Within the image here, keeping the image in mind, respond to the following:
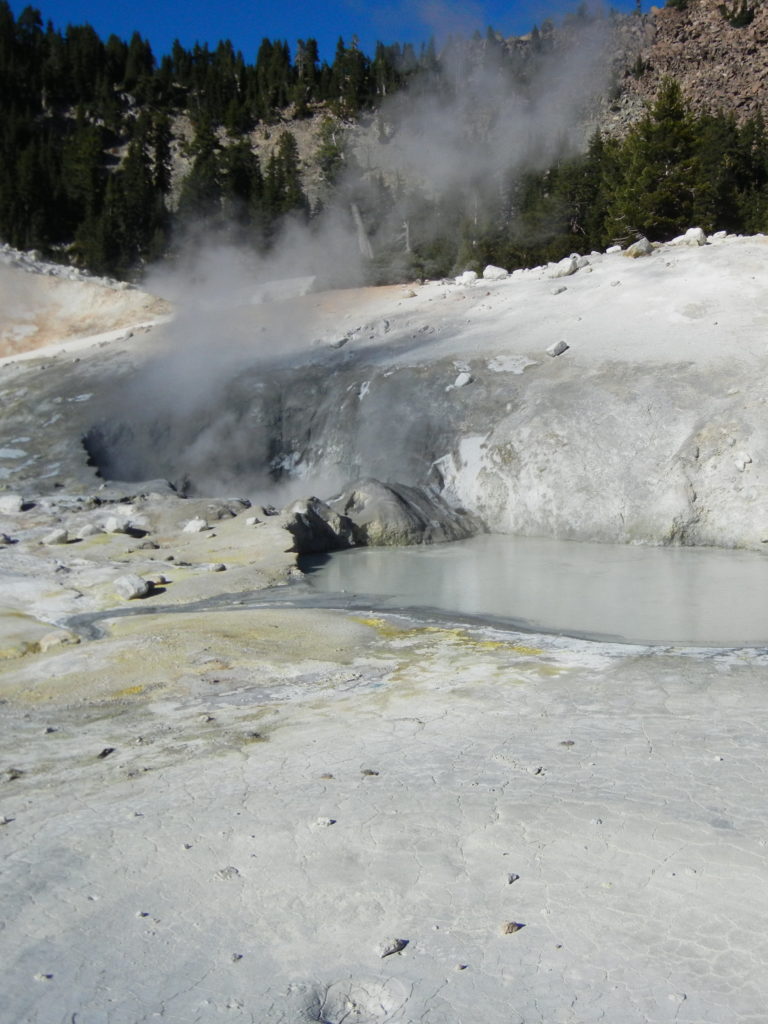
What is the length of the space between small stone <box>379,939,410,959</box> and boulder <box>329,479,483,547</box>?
17.2 feet

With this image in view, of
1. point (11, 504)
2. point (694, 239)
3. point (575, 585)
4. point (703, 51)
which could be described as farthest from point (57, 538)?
point (703, 51)

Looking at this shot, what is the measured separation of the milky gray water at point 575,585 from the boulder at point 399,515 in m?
0.14

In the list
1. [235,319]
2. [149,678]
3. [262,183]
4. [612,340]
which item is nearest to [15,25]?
[262,183]

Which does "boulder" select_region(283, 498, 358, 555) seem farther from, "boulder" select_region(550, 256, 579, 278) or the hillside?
the hillside

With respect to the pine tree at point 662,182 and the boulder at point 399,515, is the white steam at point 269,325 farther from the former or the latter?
the pine tree at point 662,182

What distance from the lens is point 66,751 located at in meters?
2.75

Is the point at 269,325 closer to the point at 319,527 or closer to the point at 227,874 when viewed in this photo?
the point at 319,527

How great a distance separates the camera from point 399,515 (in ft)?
23.0

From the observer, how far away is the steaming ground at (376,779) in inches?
64.1

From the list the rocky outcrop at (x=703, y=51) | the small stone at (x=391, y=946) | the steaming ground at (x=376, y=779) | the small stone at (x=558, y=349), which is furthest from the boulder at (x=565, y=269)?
the rocky outcrop at (x=703, y=51)

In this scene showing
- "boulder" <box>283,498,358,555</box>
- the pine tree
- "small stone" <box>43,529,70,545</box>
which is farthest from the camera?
the pine tree

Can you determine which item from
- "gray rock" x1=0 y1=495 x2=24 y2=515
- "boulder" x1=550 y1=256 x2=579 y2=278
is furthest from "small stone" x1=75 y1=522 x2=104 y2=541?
"boulder" x1=550 y1=256 x2=579 y2=278

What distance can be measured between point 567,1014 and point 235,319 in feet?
33.0

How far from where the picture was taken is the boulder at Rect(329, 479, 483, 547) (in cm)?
694
